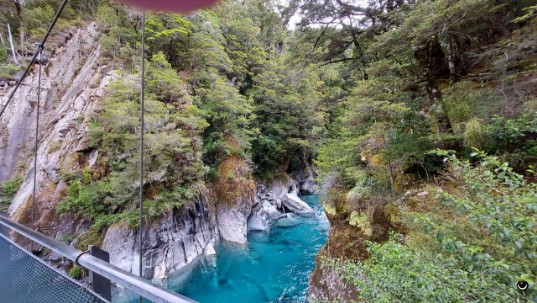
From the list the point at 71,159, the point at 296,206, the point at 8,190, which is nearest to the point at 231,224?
the point at 296,206

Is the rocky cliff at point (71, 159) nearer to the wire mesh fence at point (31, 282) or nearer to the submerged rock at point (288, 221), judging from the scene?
the submerged rock at point (288, 221)

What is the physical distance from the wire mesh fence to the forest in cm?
102

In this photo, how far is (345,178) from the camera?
527 centimetres

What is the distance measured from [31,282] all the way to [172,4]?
4.61 feet

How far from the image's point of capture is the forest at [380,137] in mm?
1507

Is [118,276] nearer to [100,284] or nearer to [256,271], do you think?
[100,284]

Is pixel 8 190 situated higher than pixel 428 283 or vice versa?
pixel 8 190

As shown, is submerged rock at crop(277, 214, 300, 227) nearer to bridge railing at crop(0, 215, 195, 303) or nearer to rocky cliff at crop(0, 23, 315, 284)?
rocky cliff at crop(0, 23, 315, 284)

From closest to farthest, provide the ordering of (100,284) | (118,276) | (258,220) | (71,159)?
1. (118,276)
2. (100,284)
3. (71,159)
4. (258,220)

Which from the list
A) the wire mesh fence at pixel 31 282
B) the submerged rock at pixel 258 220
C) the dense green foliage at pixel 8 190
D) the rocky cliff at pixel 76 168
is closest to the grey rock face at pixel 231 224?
the rocky cliff at pixel 76 168

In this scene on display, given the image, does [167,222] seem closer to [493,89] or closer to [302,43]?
[302,43]

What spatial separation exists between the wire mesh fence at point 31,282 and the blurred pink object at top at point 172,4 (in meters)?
0.90

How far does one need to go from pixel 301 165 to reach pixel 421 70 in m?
11.1

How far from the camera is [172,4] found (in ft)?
2.35
